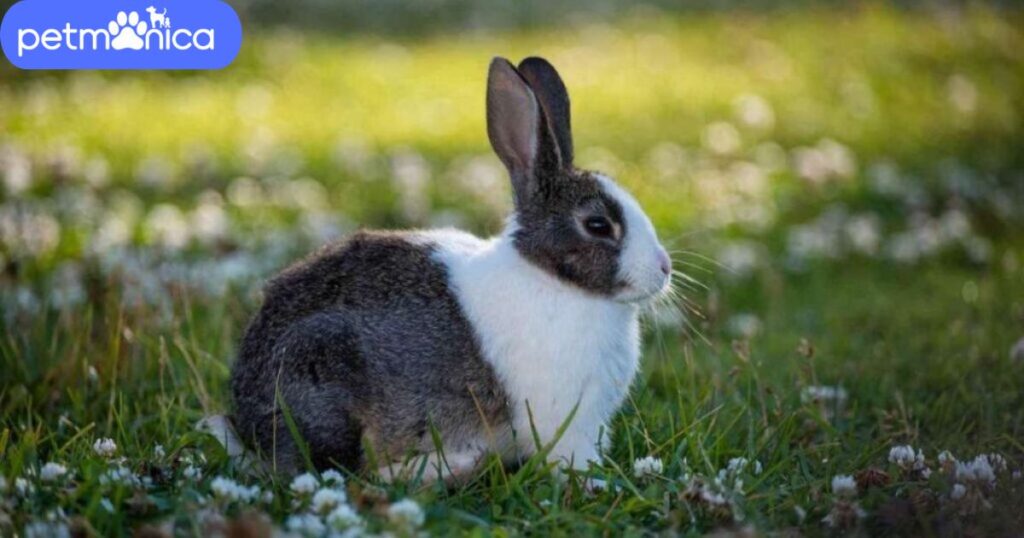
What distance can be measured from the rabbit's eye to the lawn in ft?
1.89

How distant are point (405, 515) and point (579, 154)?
7057 mm

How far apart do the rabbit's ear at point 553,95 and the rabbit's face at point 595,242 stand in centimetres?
26

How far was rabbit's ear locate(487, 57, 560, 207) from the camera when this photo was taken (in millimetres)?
5082

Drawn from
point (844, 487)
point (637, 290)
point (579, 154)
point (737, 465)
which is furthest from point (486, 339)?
point (579, 154)

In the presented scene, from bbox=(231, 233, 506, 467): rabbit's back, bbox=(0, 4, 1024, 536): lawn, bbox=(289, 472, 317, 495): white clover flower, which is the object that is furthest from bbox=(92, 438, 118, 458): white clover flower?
bbox=(289, 472, 317, 495): white clover flower

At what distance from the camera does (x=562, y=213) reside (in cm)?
510

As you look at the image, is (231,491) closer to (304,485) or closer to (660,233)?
(304,485)

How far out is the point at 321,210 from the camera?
9336 millimetres

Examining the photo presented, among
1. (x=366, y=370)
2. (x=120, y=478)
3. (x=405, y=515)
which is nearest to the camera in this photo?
(x=405, y=515)

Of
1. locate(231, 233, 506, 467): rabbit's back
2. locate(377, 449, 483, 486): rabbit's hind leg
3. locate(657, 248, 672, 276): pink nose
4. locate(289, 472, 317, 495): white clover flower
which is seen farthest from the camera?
locate(657, 248, 672, 276): pink nose

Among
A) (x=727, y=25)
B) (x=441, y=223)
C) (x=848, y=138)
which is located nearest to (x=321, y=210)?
(x=441, y=223)

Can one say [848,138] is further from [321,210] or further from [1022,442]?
[1022,442]

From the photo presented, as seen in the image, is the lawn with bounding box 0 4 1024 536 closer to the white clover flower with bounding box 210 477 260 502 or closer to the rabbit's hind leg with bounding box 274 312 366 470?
the white clover flower with bounding box 210 477 260 502

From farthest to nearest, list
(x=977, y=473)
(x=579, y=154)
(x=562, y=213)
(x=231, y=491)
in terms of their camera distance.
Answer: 1. (x=579, y=154)
2. (x=562, y=213)
3. (x=977, y=473)
4. (x=231, y=491)
